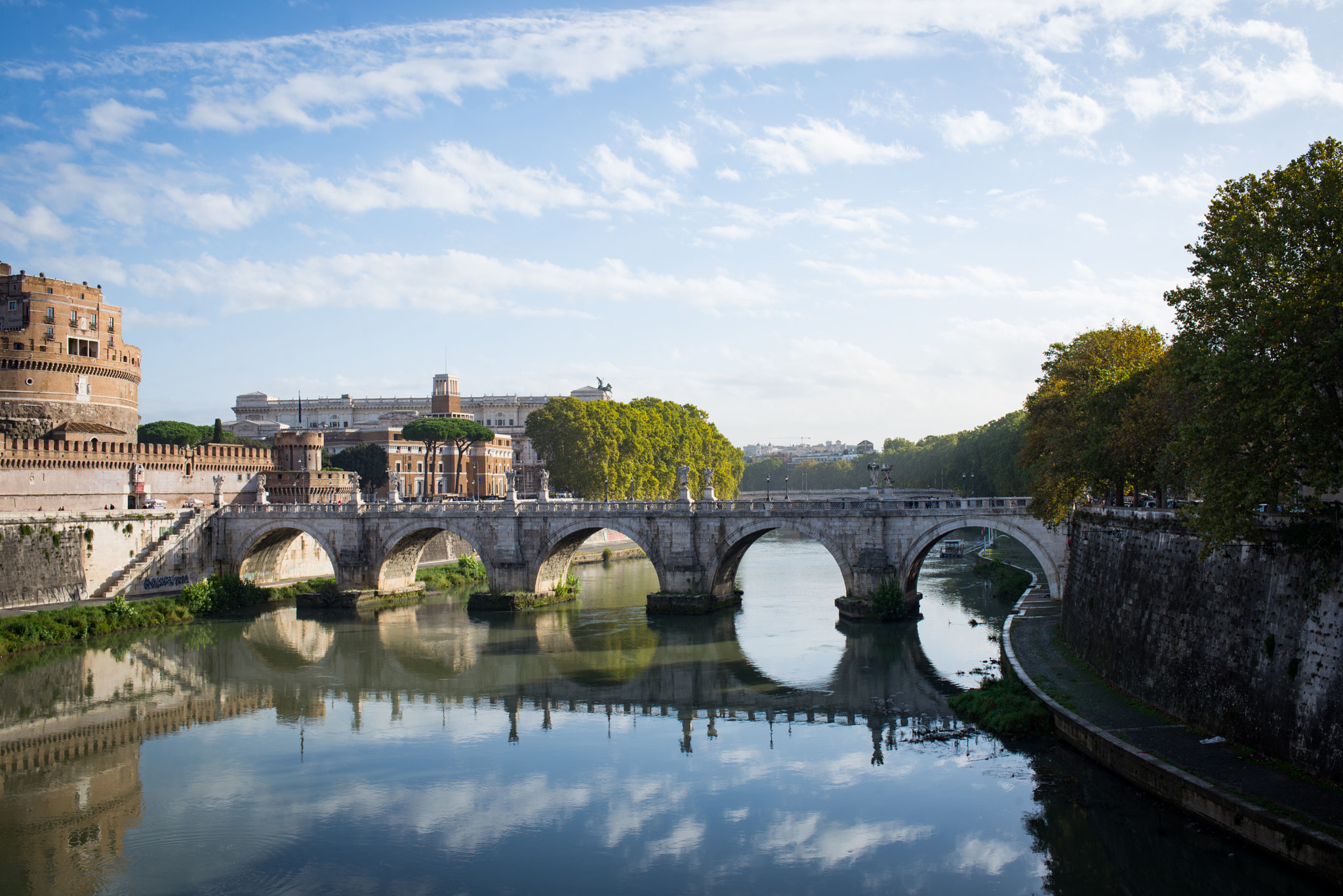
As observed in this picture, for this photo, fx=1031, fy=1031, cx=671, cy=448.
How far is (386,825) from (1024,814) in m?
11.6

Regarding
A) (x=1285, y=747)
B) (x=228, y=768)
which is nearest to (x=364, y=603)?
(x=228, y=768)

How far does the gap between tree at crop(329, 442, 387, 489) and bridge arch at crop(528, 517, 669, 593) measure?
1435 inches

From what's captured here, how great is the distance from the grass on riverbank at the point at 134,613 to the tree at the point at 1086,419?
31541 mm

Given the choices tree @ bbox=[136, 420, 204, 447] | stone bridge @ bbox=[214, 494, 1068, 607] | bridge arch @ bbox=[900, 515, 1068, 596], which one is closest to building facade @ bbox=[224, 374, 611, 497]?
tree @ bbox=[136, 420, 204, 447]

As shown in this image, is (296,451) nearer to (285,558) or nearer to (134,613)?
(285,558)

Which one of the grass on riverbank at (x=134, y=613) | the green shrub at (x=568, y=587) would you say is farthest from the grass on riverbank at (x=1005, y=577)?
the grass on riverbank at (x=134, y=613)

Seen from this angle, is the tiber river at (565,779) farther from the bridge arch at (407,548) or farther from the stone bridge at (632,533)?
the bridge arch at (407,548)

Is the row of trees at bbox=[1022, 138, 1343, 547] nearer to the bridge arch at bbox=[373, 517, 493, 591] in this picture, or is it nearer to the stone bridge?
the stone bridge

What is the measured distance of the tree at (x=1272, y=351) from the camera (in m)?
16.4

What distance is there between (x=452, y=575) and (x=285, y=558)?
8.59 metres

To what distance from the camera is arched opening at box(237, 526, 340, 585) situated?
50.2 meters

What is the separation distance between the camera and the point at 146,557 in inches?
1802

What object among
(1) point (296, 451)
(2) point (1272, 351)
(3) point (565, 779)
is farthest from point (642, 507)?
(2) point (1272, 351)

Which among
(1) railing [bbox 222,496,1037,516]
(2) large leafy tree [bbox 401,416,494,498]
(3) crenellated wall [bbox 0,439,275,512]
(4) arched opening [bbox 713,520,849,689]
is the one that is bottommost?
(4) arched opening [bbox 713,520,849,689]
